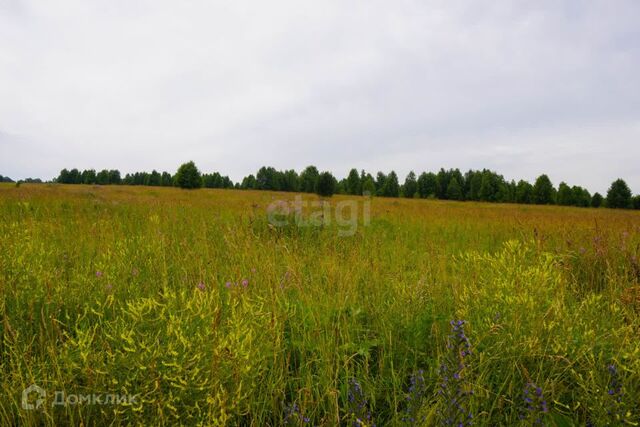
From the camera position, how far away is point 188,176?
40156 millimetres

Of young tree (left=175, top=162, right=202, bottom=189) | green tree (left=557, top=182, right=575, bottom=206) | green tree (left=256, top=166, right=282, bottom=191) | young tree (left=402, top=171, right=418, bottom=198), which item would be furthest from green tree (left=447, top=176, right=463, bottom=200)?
young tree (left=175, top=162, right=202, bottom=189)

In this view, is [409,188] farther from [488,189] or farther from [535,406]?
[535,406]

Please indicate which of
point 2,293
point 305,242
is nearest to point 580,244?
point 305,242

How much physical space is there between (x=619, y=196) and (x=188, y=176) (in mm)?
55016

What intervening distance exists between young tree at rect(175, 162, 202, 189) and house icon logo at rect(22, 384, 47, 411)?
4123 cm

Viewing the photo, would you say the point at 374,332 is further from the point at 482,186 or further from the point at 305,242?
the point at 482,186

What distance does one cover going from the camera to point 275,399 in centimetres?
159

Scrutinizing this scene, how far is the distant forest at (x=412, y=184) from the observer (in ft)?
134

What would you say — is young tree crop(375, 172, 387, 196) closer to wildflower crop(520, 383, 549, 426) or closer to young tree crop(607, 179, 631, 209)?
young tree crop(607, 179, 631, 209)

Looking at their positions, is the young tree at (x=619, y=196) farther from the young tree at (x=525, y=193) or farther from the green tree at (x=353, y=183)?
the green tree at (x=353, y=183)

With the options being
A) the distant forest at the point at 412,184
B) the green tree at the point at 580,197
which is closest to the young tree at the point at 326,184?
the distant forest at the point at 412,184

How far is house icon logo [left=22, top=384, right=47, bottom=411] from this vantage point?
1.27 meters

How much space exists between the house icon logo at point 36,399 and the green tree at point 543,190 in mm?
53906

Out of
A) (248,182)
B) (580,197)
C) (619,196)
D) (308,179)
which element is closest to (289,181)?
(308,179)
